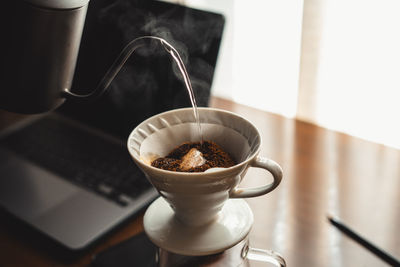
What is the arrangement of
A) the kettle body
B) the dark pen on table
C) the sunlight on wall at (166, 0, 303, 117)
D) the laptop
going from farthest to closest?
the sunlight on wall at (166, 0, 303, 117)
the laptop
the dark pen on table
the kettle body

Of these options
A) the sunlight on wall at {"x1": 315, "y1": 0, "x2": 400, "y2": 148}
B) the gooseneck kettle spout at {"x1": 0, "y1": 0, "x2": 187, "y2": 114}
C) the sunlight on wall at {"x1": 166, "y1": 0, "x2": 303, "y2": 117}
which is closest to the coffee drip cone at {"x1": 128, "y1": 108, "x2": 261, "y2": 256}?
the gooseneck kettle spout at {"x1": 0, "y1": 0, "x2": 187, "y2": 114}

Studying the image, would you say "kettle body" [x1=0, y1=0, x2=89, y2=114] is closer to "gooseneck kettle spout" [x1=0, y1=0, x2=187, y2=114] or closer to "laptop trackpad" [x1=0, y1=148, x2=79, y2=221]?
"gooseneck kettle spout" [x1=0, y1=0, x2=187, y2=114]

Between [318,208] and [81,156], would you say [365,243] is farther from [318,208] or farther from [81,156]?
[81,156]

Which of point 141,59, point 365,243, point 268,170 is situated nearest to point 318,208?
point 365,243

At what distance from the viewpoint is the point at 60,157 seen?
3.10 feet

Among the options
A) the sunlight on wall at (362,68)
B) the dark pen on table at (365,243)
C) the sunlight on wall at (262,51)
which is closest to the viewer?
the dark pen on table at (365,243)

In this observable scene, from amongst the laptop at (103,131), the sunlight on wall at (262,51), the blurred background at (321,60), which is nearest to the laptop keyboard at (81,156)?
the laptop at (103,131)

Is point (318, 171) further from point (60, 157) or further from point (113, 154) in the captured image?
point (60, 157)

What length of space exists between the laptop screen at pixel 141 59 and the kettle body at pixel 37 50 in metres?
0.38

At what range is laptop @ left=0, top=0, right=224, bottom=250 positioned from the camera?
78cm

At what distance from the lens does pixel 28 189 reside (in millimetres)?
849

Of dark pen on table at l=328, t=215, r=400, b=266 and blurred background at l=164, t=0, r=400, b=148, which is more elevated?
blurred background at l=164, t=0, r=400, b=148

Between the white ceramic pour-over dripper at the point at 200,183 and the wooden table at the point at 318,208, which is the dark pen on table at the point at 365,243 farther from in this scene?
the white ceramic pour-over dripper at the point at 200,183

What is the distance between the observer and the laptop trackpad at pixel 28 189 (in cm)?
80
